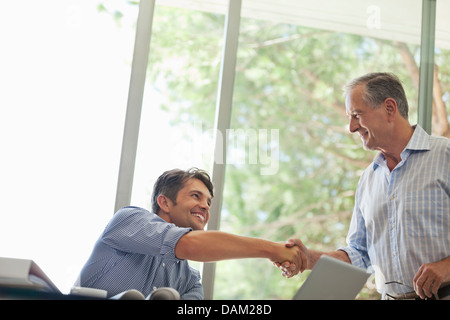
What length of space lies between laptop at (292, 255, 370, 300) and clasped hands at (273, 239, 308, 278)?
25.7 inches

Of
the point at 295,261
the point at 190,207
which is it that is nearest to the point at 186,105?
the point at 190,207

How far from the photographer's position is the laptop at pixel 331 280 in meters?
1.19

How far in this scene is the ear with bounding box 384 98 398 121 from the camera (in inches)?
90.4

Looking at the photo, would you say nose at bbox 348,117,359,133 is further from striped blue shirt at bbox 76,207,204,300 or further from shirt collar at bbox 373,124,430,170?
striped blue shirt at bbox 76,207,204,300

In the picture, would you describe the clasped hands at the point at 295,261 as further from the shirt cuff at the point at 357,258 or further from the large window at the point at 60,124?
the large window at the point at 60,124

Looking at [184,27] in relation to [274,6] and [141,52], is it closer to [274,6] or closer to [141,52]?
[141,52]

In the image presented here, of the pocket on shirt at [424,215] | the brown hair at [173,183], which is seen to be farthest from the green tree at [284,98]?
the pocket on shirt at [424,215]

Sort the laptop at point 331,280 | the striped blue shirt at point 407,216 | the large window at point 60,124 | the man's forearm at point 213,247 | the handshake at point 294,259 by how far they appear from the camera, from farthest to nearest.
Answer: the large window at point 60,124
the striped blue shirt at point 407,216
the handshake at point 294,259
the man's forearm at point 213,247
the laptop at point 331,280

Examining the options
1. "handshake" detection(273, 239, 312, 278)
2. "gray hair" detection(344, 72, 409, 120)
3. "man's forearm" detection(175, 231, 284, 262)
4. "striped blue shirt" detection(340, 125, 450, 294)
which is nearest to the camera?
"man's forearm" detection(175, 231, 284, 262)

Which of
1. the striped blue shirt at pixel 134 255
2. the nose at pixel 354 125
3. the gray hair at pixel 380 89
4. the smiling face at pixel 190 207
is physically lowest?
the striped blue shirt at pixel 134 255

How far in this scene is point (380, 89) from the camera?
91.5 inches

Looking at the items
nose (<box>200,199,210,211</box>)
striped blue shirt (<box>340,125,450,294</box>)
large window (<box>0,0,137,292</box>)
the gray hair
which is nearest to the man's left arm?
striped blue shirt (<box>340,125,450,294</box>)

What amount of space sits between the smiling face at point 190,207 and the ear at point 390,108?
2.86 feet
